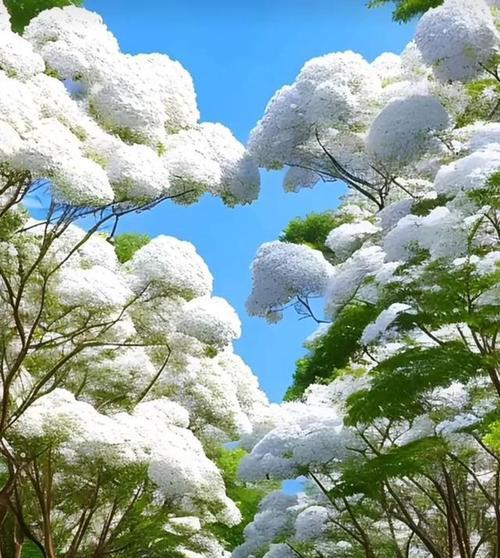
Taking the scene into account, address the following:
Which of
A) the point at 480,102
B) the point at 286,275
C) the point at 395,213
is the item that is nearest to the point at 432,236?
the point at 395,213

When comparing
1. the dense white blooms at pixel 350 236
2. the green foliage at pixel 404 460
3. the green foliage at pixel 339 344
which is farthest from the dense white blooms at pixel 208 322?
the green foliage at pixel 404 460

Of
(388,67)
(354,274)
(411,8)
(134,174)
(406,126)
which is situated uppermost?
(388,67)

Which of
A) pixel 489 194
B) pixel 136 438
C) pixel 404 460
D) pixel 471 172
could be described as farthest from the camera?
pixel 136 438

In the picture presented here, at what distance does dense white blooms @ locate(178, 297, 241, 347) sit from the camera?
980 cm

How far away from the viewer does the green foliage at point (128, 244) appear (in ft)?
44.7

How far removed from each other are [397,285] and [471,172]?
1.02m

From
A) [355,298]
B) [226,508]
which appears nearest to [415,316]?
[355,298]

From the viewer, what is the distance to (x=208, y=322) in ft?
32.1

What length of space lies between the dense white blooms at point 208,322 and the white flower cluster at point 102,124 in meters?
1.17

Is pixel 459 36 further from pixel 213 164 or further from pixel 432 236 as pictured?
pixel 213 164

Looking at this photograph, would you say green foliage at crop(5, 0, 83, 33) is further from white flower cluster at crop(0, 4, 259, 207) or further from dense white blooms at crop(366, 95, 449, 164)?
dense white blooms at crop(366, 95, 449, 164)

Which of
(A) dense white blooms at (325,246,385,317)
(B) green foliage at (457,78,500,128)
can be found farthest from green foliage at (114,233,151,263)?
(B) green foliage at (457,78,500,128)

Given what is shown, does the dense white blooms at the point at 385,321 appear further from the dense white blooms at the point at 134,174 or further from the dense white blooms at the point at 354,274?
the dense white blooms at the point at 134,174

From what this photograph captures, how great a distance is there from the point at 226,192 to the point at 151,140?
1149mm
